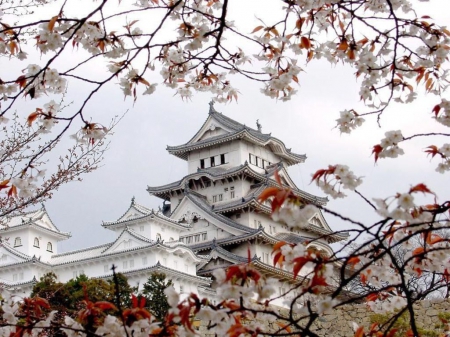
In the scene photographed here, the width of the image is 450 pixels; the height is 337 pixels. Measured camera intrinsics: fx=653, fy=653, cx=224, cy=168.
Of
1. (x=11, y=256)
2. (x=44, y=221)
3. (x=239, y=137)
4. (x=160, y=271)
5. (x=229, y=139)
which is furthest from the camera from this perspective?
(x=229, y=139)

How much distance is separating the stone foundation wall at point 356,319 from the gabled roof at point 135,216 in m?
19.7

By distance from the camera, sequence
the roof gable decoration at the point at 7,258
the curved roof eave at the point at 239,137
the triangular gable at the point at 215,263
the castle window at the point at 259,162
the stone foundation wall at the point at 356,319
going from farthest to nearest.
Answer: the castle window at the point at 259,162
the curved roof eave at the point at 239,137
the triangular gable at the point at 215,263
the roof gable decoration at the point at 7,258
the stone foundation wall at the point at 356,319

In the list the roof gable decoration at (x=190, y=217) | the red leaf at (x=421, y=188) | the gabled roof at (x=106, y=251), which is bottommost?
the red leaf at (x=421, y=188)

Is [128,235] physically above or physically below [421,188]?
above

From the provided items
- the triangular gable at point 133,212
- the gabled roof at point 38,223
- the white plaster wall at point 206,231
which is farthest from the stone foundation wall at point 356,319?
the gabled roof at point 38,223

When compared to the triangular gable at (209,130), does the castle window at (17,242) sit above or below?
below

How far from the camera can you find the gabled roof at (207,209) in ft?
112

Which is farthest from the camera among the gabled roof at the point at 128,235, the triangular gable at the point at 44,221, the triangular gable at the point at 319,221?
the triangular gable at the point at 319,221

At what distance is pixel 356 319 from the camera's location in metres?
11.8

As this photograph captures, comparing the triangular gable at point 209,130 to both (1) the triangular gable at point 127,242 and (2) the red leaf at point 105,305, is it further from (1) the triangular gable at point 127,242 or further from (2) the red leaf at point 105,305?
(2) the red leaf at point 105,305

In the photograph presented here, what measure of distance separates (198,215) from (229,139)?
5.11m

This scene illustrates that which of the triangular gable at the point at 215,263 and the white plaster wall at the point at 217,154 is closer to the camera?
the triangular gable at the point at 215,263

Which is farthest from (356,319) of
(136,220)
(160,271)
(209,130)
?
(209,130)

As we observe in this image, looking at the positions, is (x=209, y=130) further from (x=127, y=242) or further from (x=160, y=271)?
(x=160, y=271)
